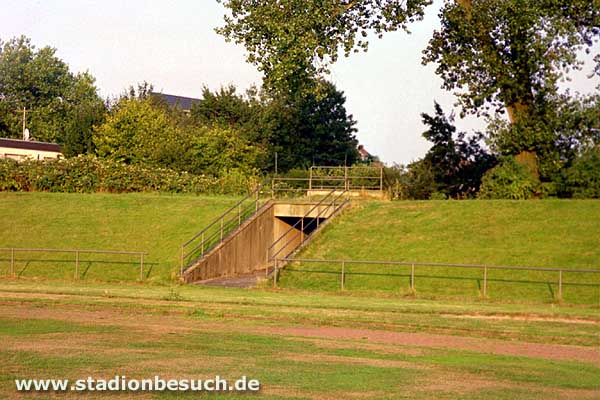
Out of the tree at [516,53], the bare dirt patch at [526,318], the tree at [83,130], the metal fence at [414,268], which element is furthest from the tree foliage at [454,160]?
the tree at [83,130]

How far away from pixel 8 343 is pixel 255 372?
5519 mm

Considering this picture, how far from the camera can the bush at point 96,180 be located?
50.3 m

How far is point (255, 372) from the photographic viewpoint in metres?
14.6

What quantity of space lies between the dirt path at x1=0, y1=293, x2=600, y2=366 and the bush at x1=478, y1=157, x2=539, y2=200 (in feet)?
A: 67.9

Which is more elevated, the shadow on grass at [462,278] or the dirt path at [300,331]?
the shadow on grass at [462,278]

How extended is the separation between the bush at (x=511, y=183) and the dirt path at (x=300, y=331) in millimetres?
20697

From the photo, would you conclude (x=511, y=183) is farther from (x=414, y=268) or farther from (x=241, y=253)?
(x=241, y=253)

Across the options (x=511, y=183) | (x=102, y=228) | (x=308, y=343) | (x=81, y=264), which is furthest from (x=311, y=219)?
(x=308, y=343)

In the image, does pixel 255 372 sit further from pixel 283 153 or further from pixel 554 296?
pixel 283 153

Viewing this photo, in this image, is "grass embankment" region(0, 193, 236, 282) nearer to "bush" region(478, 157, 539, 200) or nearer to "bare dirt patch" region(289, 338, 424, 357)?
"bush" region(478, 157, 539, 200)

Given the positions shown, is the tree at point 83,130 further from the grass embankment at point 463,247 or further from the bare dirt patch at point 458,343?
the bare dirt patch at point 458,343

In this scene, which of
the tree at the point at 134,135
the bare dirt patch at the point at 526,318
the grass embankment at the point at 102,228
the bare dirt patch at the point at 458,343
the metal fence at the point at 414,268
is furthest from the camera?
the tree at the point at 134,135

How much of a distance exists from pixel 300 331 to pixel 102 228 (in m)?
22.1

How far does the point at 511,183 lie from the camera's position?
135 feet
